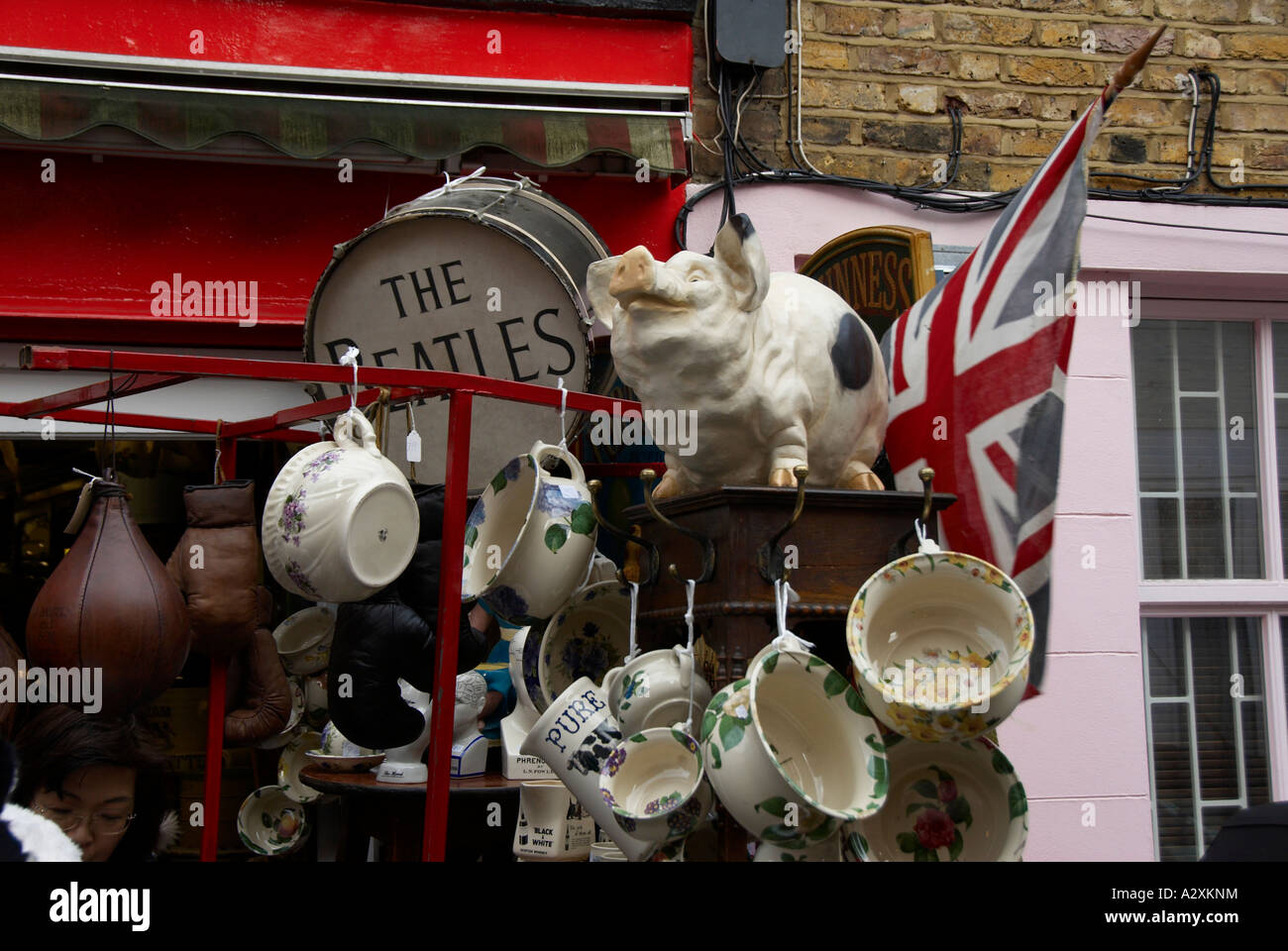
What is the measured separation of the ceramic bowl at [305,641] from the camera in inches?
143

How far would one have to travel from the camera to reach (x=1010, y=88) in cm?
395

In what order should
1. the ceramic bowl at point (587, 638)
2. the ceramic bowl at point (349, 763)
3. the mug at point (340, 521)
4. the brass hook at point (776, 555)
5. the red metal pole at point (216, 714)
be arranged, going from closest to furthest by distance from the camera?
the brass hook at point (776, 555), the mug at point (340, 521), the ceramic bowl at point (587, 638), the red metal pole at point (216, 714), the ceramic bowl at point (349, 763)

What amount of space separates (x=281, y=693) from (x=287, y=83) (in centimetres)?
178

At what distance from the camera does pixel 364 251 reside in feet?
10.0

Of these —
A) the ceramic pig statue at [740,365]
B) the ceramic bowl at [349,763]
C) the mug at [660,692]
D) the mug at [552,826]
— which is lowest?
the mug at [552,826]

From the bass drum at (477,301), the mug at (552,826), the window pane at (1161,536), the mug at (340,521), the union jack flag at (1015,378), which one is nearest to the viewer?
the union jack flag at (1015,378)

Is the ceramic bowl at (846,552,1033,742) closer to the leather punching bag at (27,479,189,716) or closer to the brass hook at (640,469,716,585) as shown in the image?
the brass hook at (640,469,716,585)

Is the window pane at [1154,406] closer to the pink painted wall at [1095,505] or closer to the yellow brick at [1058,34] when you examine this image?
the pink painted wall at [1095,505]

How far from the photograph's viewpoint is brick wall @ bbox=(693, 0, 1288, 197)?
3.86m

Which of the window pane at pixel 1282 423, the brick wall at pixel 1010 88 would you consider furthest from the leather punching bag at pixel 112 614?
the window pane at pixel 1282 423

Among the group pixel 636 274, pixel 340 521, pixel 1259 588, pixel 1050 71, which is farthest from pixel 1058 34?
pixel 340 521

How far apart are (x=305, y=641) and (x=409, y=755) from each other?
2.88 ft

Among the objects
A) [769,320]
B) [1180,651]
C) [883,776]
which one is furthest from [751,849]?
[1180,651]

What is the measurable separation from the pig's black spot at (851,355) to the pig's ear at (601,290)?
1.38ft
